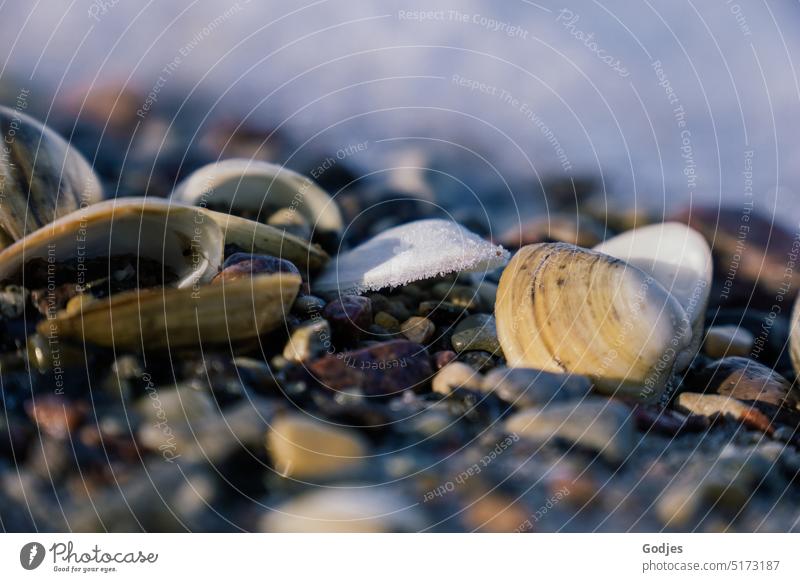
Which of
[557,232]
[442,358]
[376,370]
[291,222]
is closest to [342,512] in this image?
[376,370]

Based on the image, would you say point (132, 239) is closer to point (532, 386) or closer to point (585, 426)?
point (532, 386)

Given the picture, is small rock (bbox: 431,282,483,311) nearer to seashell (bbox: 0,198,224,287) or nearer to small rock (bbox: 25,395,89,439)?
seashell (bbox: 0,198,224,287)

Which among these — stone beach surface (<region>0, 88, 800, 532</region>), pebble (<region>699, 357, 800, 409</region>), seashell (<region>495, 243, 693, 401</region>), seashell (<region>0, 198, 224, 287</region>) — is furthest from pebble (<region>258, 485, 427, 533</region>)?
pebble (<region>699, 357, 800, 409</region>)

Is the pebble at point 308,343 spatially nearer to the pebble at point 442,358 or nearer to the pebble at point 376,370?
the pebble at point 376,370

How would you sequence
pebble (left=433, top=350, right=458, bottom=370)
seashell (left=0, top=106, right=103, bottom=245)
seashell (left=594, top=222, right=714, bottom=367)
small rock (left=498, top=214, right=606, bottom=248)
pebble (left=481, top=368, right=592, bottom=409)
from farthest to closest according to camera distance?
1. small rock (left=498, top=214, right=606, bottom=248)
2. seashell (left=594, top=222, right=714, bottom=367)
3. seashell (left=0, top=106, right=103, bottom=245)
4. pebble (left=433, top=350, right=458, bottom=370)
5. pebble (left=481, top=368, right=592, bottom=409)

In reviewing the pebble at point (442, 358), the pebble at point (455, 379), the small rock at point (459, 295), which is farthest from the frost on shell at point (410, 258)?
the pebble at point (455, 379)

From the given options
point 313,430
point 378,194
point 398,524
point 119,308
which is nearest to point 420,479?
point 398,524
